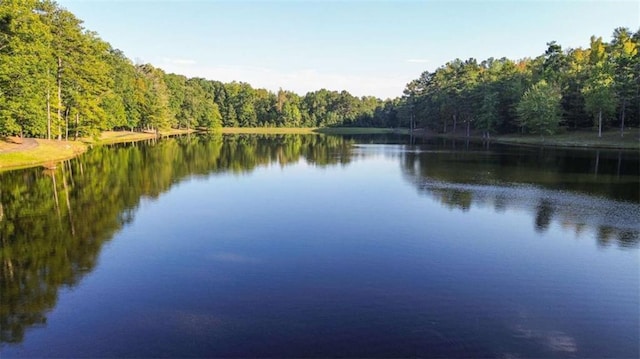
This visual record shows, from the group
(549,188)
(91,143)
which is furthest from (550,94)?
(91,143)

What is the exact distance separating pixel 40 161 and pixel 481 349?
1537 inches

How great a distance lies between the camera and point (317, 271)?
13.2 m

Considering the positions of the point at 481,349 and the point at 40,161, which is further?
the point at 40,161

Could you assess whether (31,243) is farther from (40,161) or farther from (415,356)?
(40,161)

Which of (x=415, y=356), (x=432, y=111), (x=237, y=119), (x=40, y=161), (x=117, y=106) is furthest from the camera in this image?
(x=237, y=119)

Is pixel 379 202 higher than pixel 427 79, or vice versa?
pixel 427 79

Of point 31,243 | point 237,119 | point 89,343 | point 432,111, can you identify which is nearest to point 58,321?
point 89,343

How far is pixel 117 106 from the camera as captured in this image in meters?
71.2

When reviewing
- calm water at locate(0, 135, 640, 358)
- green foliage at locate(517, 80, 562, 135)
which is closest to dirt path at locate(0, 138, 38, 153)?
calm water at locate(0, 135, 640, 358)

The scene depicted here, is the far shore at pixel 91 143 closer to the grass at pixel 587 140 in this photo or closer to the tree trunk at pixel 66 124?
the grass at pixel 587 140

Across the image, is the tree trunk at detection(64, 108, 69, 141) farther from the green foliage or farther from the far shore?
the green foliage

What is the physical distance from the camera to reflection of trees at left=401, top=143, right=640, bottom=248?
1956 centimetres

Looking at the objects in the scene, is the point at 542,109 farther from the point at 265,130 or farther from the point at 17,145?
the point at 265,130

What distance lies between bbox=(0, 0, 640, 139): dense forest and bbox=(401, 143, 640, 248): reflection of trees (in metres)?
28.4
